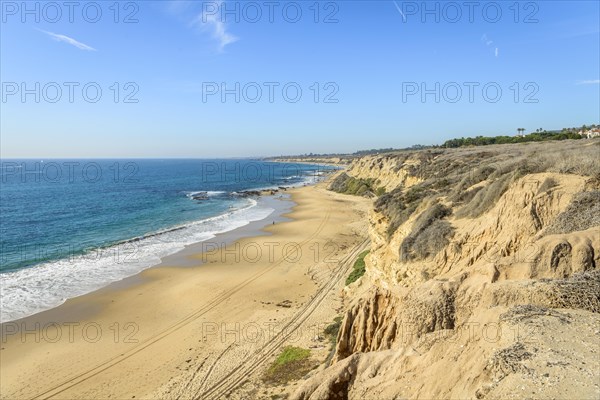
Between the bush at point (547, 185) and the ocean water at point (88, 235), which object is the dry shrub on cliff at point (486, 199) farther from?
the ocean water at point (88, 235)

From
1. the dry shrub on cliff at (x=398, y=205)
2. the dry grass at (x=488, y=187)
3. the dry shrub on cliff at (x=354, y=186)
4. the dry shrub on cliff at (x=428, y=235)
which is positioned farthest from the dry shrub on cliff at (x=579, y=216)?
the dry shrub on cliff at (x=354, y=186)

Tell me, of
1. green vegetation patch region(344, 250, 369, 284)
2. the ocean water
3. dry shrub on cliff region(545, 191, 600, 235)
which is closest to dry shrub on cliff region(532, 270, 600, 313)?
dry shrub on cliff region(545, 191, 600, 235)

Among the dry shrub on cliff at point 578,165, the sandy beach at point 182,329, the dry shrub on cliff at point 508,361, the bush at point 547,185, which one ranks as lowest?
the sandy beach at point 182,329

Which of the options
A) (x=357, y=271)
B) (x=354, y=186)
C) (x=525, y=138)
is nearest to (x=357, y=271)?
(x=357, y=271)

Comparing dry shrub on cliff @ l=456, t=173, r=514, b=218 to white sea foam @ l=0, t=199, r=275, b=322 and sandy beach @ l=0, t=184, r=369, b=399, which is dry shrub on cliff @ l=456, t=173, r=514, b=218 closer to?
sandy beach @ l=0, t=184, r=369, b=399

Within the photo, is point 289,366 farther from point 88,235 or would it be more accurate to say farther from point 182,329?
point 88,235

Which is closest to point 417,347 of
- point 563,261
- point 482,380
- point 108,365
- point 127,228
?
point 482,380
